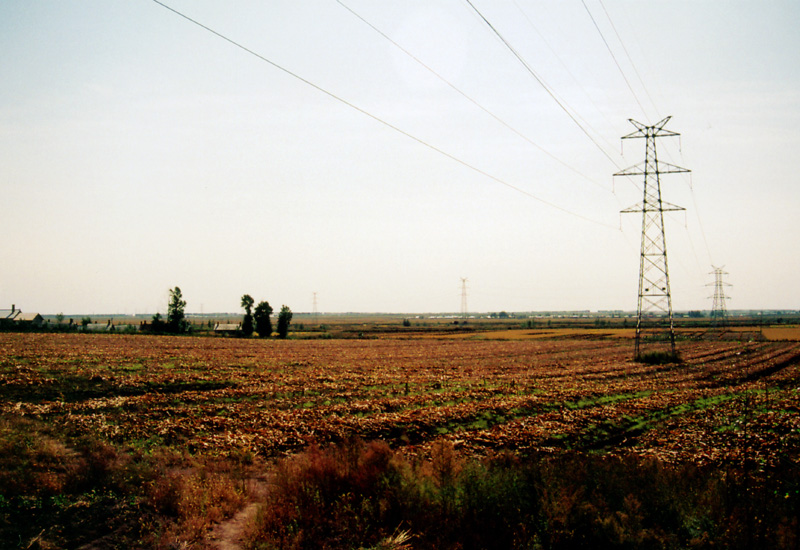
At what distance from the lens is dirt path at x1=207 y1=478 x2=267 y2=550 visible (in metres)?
9.23

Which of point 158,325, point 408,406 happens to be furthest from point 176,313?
point 408,406

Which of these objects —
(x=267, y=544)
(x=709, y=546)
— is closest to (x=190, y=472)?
(x=267, y=544)

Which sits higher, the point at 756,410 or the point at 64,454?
the point at 64,454

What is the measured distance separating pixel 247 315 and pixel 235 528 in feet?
323

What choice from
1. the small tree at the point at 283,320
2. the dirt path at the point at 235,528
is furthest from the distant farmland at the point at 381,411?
the small tree at the point at 283,320

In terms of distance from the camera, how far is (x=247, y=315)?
103 meters

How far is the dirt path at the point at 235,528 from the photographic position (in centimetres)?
923

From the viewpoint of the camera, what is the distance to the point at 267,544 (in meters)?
8.93

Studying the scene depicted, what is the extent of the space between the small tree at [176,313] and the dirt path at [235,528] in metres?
94.5

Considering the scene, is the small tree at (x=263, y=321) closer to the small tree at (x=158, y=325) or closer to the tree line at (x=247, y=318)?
the tree line at (x=247, y=318)

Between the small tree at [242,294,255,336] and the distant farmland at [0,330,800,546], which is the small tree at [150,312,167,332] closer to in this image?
the small tree at [242,294,255,336]

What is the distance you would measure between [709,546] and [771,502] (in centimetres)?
231

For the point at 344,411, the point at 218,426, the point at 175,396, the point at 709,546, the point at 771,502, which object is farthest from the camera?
the point at 175,396

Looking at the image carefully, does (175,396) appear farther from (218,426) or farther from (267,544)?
(267,544)
